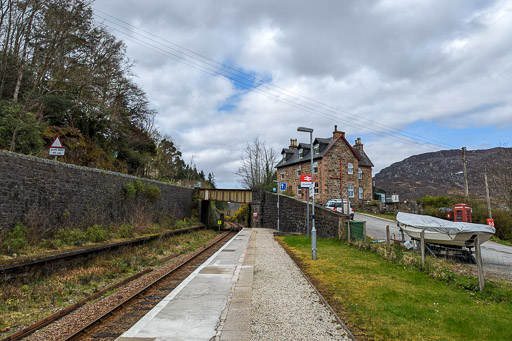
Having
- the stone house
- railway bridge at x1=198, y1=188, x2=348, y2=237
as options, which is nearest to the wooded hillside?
railway bridge at x1=198, y1=188, x2=348, y2=237

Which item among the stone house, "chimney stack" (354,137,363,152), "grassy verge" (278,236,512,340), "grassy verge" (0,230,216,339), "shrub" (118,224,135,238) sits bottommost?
"grassy verge" (0,230,216,339)

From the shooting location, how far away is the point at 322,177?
3828 cm

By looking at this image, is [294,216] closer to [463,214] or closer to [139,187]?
[463,214]

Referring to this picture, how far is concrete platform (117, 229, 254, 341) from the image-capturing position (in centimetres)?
511

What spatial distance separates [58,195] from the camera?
13414 mm

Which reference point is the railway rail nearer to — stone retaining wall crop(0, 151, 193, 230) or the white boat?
stone retaining wall crop(0, 151, 193, 230)

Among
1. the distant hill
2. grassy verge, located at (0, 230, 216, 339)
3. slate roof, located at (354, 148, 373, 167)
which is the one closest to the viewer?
grassy verge, located at (0, 230, 216, 339)

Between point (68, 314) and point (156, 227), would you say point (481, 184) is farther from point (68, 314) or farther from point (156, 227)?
point (68, 314)

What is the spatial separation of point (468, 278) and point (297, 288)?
4.66 m

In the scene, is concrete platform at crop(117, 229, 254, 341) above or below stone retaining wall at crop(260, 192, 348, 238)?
below

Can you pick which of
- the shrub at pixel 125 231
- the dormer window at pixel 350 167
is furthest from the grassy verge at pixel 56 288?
the dormer window at pixel 350 167

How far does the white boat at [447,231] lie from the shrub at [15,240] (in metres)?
14.1

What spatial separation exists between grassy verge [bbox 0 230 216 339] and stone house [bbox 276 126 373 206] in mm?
27318

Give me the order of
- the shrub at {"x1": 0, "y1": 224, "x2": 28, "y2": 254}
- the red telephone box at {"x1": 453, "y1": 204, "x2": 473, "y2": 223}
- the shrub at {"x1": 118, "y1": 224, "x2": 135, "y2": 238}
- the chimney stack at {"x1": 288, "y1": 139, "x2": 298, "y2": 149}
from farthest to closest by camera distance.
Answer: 1. the chimney stack at {"x1": 288, "y1": 139, "x2": 298, "y2": 149}
2. the red telephone box at {"x1": 453, "y1": 204, "x2": 473, "y2": 223}
3. the shrub at {"x1": 118, "y1": 224, "x2": 135, "y2": 238}
4. the shrub at {"x1": 0, "y1": 224, "x2": 28, "y2": 254}
